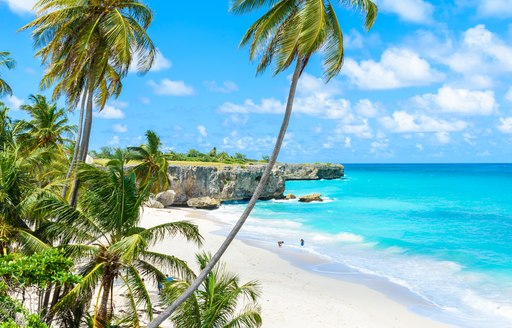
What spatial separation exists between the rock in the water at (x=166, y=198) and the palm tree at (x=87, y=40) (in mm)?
37229

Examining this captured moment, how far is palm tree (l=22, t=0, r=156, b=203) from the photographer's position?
41.9 feet

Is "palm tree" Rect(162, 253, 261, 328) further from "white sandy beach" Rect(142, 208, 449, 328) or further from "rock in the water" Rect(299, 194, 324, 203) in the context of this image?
"rock in the water" Rect(299, 194, 324, 203)

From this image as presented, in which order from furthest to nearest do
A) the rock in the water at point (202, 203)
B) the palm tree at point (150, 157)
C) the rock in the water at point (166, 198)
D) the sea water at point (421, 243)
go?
the rock in the water at point (202, 203) → the rock in the water at point (166, 198) → the palm tree at point (150, 157) → the sea water at point (421, 243)

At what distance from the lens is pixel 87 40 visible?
12641mm

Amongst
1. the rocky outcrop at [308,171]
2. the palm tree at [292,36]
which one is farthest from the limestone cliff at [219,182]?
the rocky outcrop at [308,171]

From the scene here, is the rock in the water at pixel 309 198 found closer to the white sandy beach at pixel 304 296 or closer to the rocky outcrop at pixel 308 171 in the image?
the white sandy beach at pixel 304 296

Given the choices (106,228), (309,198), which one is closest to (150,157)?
(106,228)

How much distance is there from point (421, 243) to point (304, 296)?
1884 cm

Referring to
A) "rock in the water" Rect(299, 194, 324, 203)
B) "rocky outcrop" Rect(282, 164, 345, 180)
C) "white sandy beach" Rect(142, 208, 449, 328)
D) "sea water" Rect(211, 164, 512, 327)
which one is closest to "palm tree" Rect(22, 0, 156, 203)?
"white sandy beach" Rect(142, 208, 449, 328)

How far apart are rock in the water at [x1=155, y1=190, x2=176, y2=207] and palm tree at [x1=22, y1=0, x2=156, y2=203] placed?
3723 centimetres

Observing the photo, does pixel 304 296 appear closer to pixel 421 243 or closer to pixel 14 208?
pixel 14 208

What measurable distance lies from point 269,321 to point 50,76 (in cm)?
1161

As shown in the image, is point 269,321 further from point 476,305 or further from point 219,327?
point 476,305

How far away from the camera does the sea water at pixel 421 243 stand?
71.1 ft
